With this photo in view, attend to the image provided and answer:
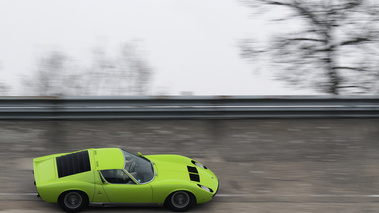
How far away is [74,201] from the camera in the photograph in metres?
7.11

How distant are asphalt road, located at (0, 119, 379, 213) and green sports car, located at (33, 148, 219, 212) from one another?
45cm

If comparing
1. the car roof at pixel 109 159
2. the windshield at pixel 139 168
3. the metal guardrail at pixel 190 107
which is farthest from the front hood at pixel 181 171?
the metal guardrail at pixel 190 107

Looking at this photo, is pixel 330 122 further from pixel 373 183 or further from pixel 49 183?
pixel 49 183

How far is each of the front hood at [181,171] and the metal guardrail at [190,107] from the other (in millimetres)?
1985

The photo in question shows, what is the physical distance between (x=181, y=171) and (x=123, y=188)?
1195 mm

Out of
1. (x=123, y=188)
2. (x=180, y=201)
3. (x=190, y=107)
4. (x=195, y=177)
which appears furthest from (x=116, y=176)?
(x=190, y=107)

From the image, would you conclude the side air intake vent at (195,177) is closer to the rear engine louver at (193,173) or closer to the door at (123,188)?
the rear engine louver at (193,173)

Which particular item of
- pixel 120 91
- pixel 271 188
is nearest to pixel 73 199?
pixel 271 188

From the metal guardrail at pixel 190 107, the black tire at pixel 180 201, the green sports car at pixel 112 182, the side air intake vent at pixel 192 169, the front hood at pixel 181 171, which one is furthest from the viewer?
the metal guardrail at pixel 190 107

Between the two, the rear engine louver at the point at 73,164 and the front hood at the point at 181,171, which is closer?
the rear engine louver at the point at 73,164

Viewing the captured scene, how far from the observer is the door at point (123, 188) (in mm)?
7109

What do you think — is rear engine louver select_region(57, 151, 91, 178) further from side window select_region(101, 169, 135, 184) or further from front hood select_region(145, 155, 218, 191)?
front hood select_region(145, 155, 218, 191)

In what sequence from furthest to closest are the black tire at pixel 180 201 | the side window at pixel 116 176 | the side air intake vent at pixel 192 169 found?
1. the side air intake vent at pixel 192 169
2. the black tire at pixel 180 201
3. the side window at pixel 116 176

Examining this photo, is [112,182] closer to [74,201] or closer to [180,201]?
[74,201]
